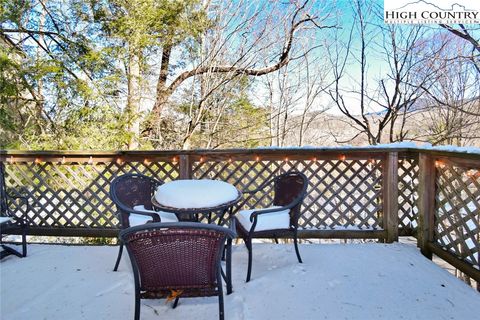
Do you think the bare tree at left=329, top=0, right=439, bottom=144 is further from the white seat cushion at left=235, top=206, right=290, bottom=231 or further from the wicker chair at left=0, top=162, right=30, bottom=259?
the wicker chair at left=0, top=162, right=30, bottom=259

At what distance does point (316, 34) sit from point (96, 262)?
7098 millimetres

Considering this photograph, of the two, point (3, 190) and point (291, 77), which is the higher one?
point (291, 77)

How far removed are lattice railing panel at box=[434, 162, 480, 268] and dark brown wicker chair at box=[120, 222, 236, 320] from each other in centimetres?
206

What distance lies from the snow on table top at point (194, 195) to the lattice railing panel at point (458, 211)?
1852 mm

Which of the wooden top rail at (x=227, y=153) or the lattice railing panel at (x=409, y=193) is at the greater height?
the wooden top rail at (x=227, y=153)

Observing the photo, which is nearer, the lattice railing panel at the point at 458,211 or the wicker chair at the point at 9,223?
the lattice railing panel at the point at 458,211

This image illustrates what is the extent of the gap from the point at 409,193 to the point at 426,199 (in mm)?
389

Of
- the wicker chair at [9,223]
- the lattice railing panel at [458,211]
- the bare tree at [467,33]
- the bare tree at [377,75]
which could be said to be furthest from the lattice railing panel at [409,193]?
the wicker chair at [9,223]

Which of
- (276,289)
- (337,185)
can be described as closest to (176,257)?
(276,289)

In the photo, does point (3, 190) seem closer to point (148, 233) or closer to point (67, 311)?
point (67, 311)

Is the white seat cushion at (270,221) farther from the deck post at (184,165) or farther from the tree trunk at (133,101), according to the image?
the tree trunk at (133,101)

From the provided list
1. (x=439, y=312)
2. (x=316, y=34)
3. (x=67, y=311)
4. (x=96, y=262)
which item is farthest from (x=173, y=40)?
(x=439, y=312)

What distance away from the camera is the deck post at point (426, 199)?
2859 millimetres

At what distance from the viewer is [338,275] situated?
2418mm
